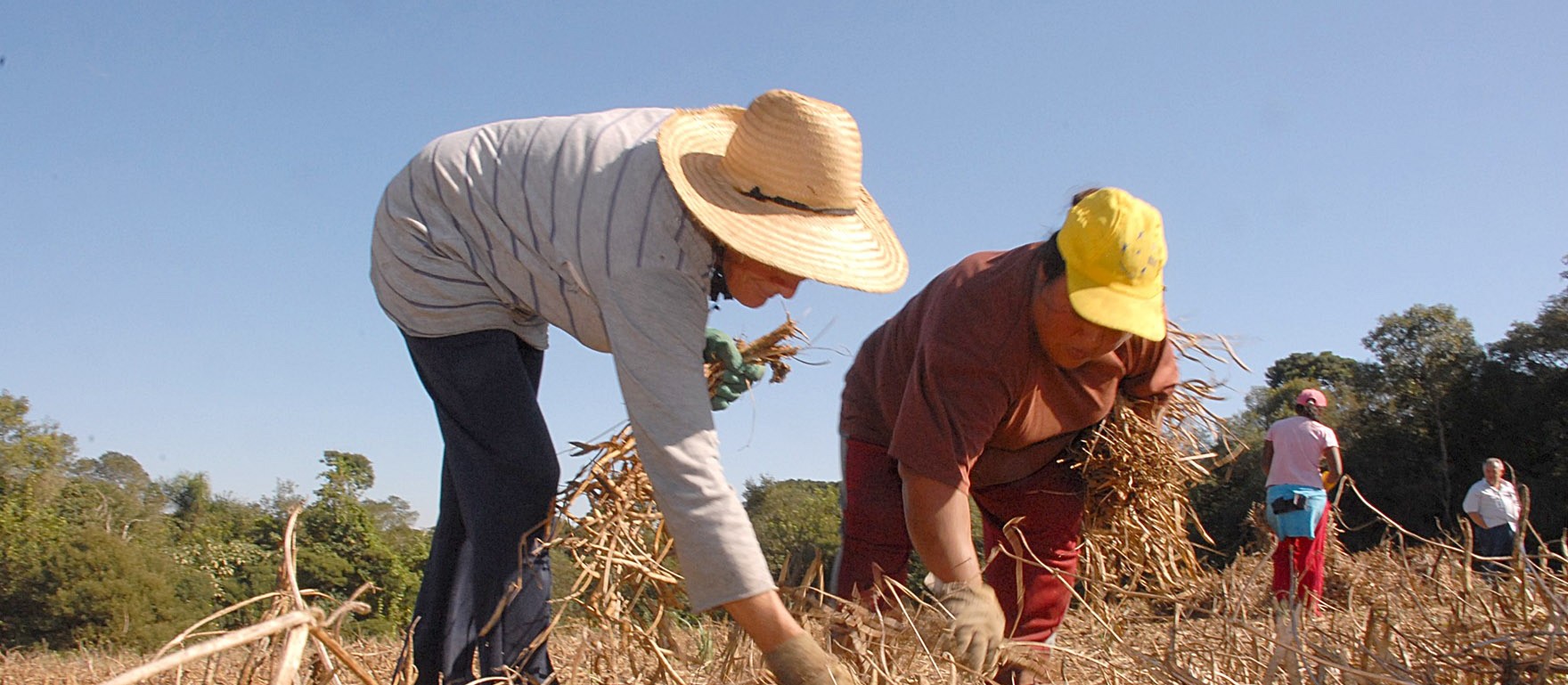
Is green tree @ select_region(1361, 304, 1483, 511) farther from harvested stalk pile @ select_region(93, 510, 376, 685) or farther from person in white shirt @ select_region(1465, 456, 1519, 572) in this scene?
harvested stalk pile @ select_region(93, 510, 376, 685)

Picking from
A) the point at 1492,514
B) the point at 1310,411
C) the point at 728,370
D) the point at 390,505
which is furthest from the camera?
the point at 390,505

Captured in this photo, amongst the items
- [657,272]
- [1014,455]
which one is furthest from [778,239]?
[1014,455]

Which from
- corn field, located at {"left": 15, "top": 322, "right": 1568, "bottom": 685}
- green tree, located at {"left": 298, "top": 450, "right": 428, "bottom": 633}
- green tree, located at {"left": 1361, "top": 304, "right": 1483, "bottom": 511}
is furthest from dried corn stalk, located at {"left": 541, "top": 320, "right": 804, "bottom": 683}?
green tree, located at {"left": 1361, "top": 304, "right": 1483, "bottom": 511}

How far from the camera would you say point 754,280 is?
6.23ft

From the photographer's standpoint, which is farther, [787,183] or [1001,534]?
[1001,534]

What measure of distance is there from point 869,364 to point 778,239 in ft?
3.38

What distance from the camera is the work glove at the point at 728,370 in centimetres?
247

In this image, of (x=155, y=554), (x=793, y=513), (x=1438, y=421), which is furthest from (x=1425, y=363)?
(x=155, y=554)

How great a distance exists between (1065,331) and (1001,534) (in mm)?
748

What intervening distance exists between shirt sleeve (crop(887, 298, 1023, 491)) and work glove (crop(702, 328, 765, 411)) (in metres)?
0.41

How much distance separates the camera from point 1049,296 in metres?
2.24

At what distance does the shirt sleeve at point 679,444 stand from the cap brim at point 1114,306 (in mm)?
797

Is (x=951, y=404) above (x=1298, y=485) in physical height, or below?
below

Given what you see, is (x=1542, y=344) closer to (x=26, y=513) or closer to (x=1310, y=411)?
(x=1310, y=411)
